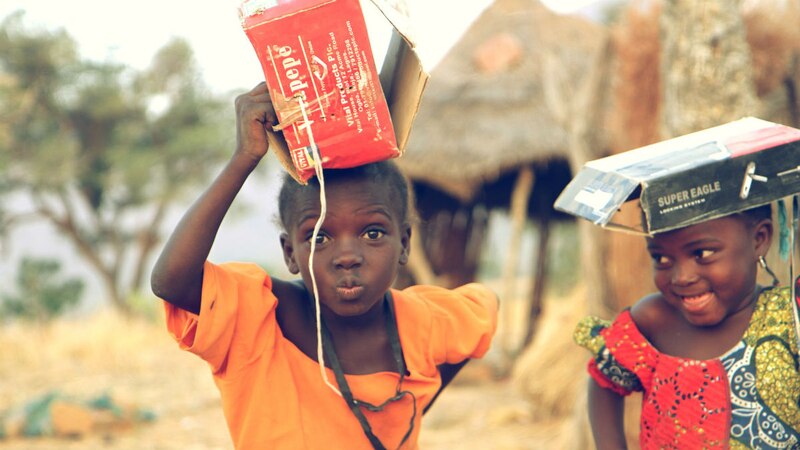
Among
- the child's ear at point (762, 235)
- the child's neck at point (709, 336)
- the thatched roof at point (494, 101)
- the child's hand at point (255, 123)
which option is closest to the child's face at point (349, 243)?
the child's hand at point (255, 123)

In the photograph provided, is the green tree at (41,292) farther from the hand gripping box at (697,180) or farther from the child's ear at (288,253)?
the hand gripping box at (697,180)

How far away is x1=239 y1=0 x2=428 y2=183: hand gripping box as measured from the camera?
73.0 inches

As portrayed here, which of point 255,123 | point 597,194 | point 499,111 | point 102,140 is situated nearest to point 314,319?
point 255,123

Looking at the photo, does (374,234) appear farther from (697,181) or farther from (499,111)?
(499,111)

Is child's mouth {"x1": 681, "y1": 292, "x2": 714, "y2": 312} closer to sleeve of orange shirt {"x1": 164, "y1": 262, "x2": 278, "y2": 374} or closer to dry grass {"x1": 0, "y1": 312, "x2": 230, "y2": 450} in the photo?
sleeve of orange shirt {"x1": 164, "y1": 262, "x2": 278, "y2": 374}

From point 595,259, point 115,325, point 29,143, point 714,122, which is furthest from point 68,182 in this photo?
point 714,122

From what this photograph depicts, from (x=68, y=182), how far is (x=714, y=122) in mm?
12586

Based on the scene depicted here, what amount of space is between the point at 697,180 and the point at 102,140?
14662 millimetres

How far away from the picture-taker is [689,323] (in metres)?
2.27

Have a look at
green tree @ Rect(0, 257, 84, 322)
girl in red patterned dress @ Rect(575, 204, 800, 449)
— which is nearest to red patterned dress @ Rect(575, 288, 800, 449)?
girl in red patterned dress @ Rect(575, 204, 800, 449)

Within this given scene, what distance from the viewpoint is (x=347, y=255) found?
6.81 feet

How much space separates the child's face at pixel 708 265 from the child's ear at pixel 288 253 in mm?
916

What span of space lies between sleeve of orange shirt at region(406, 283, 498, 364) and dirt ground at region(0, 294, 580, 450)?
4.29 m

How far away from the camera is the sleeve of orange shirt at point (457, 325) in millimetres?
2439
